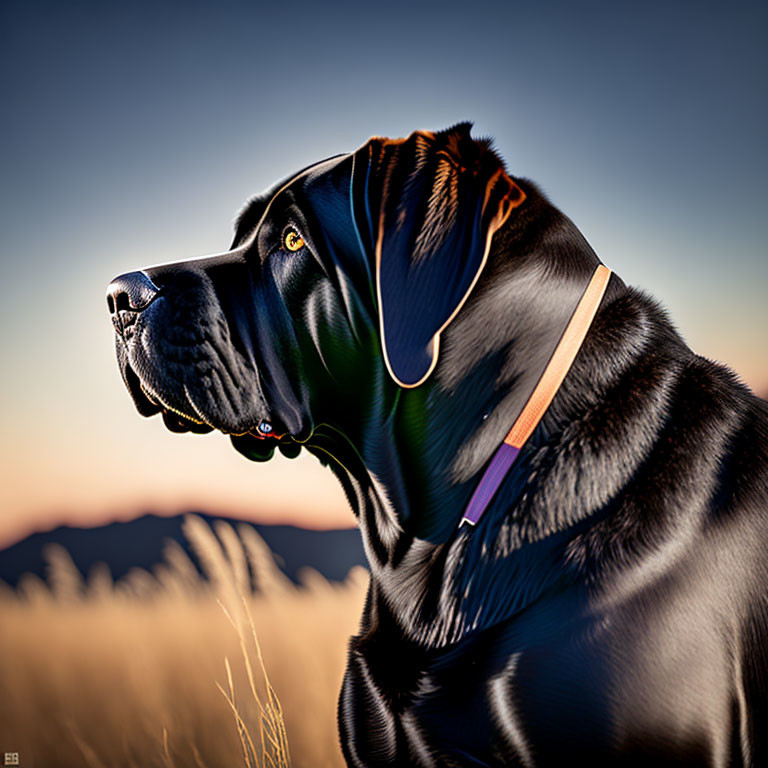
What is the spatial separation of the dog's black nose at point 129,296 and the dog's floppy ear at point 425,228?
563mm

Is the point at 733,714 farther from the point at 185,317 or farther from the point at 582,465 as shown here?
the point at 185,317

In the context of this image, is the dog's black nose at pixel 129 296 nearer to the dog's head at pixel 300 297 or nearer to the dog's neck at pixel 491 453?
the dog's head at pixel 300 297

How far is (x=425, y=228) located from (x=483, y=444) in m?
0.52

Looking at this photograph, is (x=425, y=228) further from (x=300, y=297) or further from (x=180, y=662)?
(x=180, y=662)

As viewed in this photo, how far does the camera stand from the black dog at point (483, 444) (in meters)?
1.33

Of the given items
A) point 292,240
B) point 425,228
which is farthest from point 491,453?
point 292,240

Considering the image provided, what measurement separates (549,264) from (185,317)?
2.96 ft

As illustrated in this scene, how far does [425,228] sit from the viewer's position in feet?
5.22

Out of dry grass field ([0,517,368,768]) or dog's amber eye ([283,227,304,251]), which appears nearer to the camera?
dog's amber eye ([283,227,304,251])

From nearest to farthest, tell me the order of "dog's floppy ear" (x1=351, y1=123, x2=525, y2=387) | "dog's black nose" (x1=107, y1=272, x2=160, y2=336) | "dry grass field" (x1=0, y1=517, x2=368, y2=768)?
"dog's floppy ear" (x1=351, y1=123, x2=525, y2=387)
"dog's black nose" (x1=107, y1=272, x2=160, y2=336)
"dry grass field" (x1=0, y1=517, x2=368, y2=768)

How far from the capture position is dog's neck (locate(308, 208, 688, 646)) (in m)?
1.44

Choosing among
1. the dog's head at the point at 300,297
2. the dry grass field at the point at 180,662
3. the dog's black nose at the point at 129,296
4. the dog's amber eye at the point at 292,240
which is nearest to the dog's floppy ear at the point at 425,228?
the dog's head at the point at 300,297

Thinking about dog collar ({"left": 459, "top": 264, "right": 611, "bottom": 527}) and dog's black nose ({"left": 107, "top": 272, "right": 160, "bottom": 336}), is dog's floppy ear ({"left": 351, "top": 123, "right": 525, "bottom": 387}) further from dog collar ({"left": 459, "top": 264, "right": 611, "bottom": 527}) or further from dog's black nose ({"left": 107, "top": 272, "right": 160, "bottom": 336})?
dog's black nose ({"left": 107, "top": 272, "right": 160, "bottom": 336})

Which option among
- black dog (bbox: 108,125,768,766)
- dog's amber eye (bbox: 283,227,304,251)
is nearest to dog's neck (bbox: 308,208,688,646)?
black dog (bbox: 108,125,768,766)
